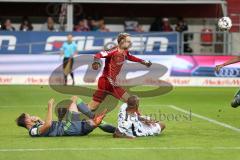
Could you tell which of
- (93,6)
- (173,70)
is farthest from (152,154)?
(93,6)

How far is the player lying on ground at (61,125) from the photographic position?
1323 cm

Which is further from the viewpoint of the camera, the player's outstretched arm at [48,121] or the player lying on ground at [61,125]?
the player lying on ground at [61,125]

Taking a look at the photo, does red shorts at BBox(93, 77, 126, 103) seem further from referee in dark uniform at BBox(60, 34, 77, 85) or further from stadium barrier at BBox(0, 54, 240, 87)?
stadium barrier at BBox(0, 54, 240, 87)

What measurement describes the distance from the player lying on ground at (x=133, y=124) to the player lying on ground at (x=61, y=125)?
1.41 feet

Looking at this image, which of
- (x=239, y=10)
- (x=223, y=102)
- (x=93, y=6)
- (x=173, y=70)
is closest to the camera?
(x=223, y=102)

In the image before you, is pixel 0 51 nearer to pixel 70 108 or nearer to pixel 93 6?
pixel 93 6

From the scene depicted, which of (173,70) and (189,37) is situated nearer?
(173,70)

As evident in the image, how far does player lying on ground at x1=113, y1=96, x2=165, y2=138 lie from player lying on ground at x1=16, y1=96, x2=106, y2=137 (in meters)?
0.43

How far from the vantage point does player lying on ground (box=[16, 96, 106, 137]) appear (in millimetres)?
13234

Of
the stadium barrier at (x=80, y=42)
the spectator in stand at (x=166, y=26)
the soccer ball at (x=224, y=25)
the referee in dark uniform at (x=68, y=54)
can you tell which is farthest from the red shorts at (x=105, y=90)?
the spectator in stand at (x=166, y=26)

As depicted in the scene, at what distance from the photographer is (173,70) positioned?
3114cm

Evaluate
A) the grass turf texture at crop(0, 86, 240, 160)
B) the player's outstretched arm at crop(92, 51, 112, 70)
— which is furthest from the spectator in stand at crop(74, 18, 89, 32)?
the player's outstretched arm at crop(92, 51, 112, 70)

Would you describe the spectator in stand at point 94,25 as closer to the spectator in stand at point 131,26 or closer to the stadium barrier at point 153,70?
the spectator in stand at point 131,26

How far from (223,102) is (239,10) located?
1371 centimetres
